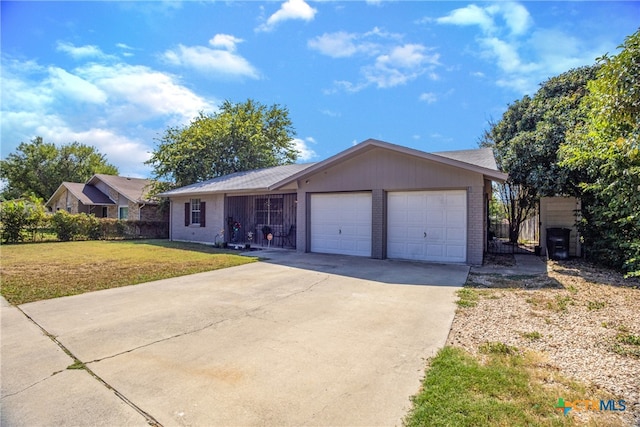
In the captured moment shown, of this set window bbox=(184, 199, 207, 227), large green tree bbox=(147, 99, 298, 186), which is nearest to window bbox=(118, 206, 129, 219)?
large green tree bbox=(147, 99, 298, 186)

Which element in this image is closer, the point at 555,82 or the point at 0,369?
the point at 0,369

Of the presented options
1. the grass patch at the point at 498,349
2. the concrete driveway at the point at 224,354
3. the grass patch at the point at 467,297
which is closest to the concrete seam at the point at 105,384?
the concrete driveway at the point at 224,354

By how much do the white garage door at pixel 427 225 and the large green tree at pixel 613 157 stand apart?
3.05m

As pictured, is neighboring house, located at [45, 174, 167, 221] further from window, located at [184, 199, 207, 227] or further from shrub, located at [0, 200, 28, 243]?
shrub, located at [0, 200, 28, 243]

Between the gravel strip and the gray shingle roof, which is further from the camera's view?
the gray shingle roof

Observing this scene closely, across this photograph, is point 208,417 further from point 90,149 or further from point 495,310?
point 90,149

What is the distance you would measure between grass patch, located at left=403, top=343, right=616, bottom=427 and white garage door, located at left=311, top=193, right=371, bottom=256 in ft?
25.1

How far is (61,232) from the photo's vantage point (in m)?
17.8

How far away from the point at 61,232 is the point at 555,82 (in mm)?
25600

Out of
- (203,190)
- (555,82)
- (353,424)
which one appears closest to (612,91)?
(353,424)

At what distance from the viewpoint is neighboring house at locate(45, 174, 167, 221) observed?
2353 cm

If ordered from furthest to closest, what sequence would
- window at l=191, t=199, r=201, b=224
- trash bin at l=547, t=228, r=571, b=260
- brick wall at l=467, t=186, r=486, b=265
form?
window at l=191, t=199, r=201, b=224 < trash bin at l=547, t=228, r=571, b=260 < brick wall at l=467, t=186, r=486, b=265

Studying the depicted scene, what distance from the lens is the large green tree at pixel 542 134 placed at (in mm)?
10875

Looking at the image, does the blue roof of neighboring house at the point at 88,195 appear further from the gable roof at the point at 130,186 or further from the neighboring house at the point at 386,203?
the neighboring house at the point at 386,203
